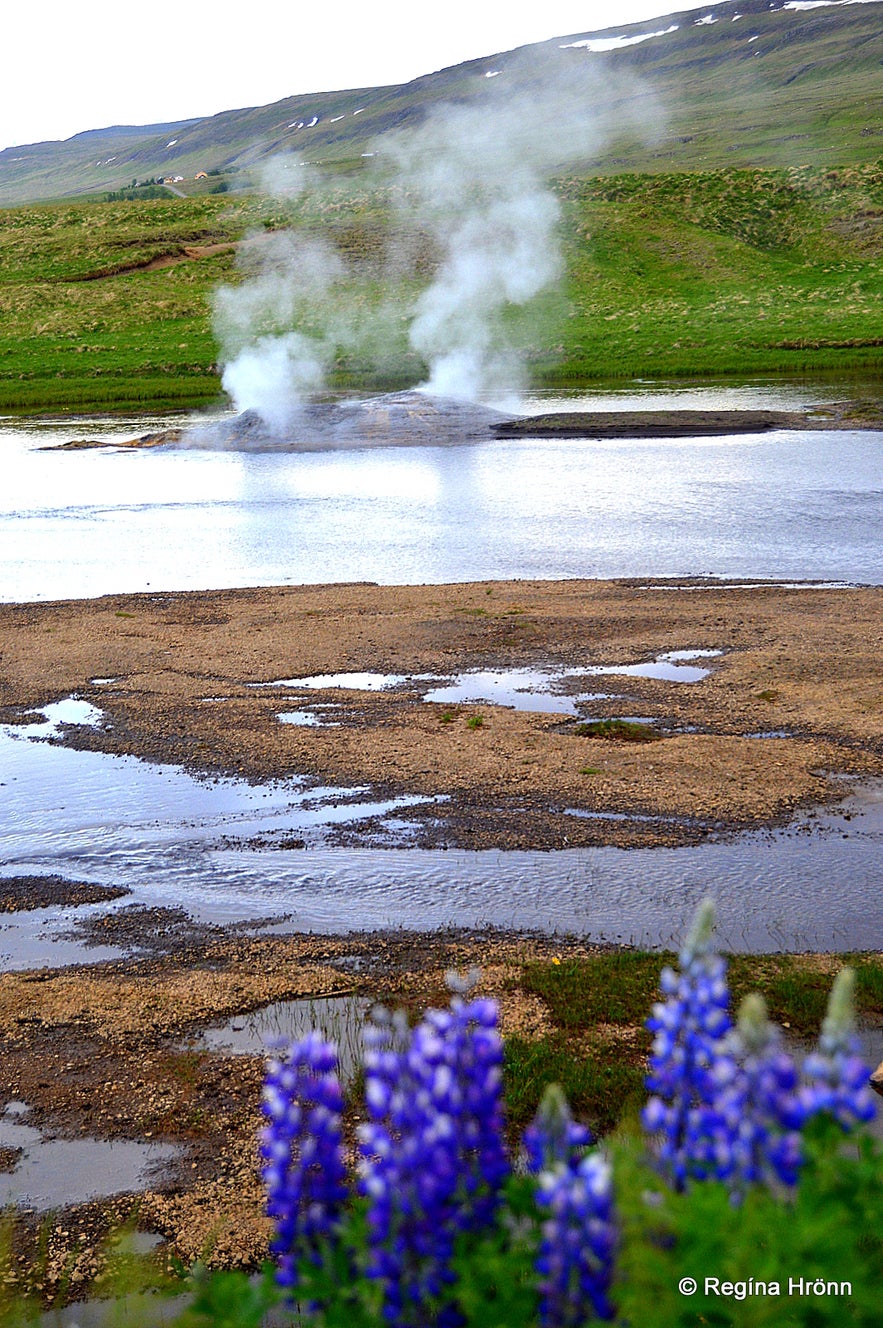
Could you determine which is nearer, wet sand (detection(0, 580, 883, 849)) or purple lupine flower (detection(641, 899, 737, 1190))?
purple lupine flower (detection(641, 899, 737, 1190))

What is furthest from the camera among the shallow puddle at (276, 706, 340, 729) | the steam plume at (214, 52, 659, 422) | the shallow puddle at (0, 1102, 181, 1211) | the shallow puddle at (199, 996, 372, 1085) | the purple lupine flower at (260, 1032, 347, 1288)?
the steam plume at (214, 52, 659, 422)

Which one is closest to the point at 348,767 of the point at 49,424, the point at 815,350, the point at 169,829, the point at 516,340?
the point at 169,829

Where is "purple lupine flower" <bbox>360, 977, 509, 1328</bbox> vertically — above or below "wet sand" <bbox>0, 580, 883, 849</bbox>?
above

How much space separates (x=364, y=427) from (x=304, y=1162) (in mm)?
45378

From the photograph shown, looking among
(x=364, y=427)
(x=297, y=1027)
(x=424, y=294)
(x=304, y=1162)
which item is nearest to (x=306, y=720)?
(x=297, y=1027)

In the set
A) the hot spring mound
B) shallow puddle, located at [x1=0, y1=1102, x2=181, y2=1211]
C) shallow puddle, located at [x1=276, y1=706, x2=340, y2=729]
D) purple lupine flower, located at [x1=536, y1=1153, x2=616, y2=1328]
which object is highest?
purple lupine flower, located at [x1=536, y1=1153, x2=616, y2=1328]

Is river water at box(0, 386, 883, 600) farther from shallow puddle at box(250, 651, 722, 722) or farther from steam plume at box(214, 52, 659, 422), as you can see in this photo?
steam plume at box(214, 52, 659, 422)

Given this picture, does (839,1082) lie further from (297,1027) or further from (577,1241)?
(297,1027)

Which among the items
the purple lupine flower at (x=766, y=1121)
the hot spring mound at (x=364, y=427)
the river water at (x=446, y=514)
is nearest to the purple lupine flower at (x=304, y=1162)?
the purple lupine flower at (x=766, y=1121)

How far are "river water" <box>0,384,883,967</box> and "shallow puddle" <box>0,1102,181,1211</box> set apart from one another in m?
2.88

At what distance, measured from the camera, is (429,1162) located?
244 cm

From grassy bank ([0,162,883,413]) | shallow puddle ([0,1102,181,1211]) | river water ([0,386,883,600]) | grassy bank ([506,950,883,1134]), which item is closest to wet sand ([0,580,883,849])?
grassy bank ([506,950,883,1134])

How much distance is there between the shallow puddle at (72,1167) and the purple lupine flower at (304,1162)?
480cm

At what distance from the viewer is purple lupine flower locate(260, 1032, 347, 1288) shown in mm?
2547
